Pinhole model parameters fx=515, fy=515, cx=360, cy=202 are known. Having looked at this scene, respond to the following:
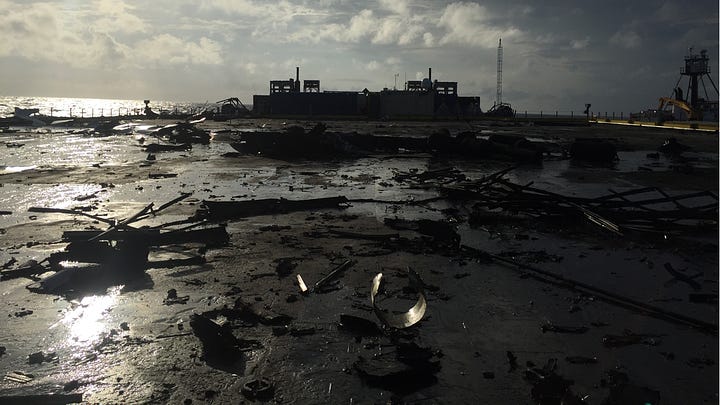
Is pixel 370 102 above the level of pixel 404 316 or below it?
above

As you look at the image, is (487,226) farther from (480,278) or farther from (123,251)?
(123,251)

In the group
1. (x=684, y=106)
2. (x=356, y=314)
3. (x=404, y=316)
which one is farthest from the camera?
(x=684, y=106)

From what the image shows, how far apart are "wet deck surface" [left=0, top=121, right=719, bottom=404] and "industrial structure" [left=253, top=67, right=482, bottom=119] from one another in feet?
202

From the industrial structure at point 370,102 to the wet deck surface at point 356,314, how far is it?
61554 mm

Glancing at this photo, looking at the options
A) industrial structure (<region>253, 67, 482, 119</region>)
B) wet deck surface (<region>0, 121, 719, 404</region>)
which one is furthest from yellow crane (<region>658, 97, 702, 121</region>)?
wet deck surface (<region>0, 121, 719, 404</region>)

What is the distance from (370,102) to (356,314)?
67895 mm

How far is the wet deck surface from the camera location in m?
4.15

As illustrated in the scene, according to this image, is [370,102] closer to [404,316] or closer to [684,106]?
[684,106]

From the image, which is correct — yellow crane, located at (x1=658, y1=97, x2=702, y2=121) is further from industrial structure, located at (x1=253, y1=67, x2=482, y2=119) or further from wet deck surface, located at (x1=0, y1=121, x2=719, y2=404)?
wet deck surface, located at (x1=0, y1=121, x2=719, y2=404)

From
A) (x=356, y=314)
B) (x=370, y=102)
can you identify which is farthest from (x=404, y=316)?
(x=370, y=102)

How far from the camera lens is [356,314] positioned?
5.65 metres

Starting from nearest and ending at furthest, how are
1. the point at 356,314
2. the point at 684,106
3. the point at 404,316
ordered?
the point at 404,316, the point at 356,314, the point at 684,106

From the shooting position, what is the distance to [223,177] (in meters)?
17.4

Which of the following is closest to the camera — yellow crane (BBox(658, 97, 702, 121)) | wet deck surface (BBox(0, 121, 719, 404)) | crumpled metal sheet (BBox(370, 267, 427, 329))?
wet deck surface (BBox(0, 121, 719, 404))
